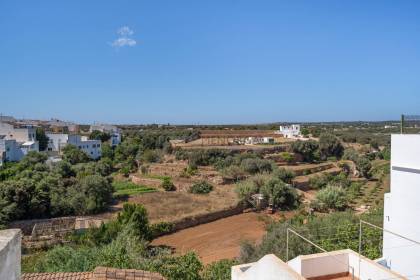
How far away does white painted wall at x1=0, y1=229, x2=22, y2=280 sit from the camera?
3434 mm

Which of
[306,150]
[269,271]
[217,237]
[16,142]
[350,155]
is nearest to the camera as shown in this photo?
[269,271]

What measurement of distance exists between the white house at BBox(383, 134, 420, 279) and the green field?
78.2ft

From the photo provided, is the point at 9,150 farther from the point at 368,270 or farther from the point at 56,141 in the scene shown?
the point at 368,270

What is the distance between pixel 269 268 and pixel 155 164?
3731cm

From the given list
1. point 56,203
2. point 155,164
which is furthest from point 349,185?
point 56,203

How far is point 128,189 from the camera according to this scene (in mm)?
31453

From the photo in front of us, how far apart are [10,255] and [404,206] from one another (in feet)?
21.8

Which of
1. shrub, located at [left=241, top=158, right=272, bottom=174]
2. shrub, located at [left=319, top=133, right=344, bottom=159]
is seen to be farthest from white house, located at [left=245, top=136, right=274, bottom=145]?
shrub, located at [left=241, top=158, right=272, bottom=174]

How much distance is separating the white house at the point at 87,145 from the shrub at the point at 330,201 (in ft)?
104

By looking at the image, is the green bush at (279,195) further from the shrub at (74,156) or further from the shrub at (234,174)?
the shrub at (74,156)

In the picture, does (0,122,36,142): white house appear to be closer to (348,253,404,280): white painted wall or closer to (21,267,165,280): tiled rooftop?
(21,267,165,280): tiled rooftop

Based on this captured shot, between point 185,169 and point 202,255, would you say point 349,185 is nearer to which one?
point 185,169

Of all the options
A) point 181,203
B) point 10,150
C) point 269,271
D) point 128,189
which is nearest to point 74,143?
point 10,150

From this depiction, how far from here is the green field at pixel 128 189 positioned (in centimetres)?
2942
